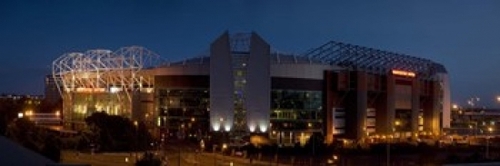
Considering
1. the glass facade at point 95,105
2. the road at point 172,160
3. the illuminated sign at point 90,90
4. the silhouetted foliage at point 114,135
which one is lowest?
the road at point 172,160

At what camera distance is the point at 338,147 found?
70.4 metres

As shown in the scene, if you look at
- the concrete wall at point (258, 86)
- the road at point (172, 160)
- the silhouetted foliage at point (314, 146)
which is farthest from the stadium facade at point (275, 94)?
the road at point (172, 160)

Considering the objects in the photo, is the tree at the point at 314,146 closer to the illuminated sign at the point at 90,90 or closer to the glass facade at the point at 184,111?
the glass facade at the point at 184,111

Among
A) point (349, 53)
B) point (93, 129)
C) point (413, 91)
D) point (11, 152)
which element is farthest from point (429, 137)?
point (11, 152)

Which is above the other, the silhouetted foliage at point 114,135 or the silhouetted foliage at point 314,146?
the silhouetted foliage at point 114,135

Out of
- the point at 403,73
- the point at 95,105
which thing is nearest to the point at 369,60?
the point at 403,73

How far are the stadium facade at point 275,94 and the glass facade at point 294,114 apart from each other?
0.12m

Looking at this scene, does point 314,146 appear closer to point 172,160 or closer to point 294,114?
point 294,114

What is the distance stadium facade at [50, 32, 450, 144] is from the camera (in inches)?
3071

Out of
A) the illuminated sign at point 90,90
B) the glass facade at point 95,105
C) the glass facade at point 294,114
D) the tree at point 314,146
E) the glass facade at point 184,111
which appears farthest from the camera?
the illuminated sign at point 90,90

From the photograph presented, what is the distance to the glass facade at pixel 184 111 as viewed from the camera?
80963 millimetres

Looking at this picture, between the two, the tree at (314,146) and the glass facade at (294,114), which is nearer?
the tree at (314,146)

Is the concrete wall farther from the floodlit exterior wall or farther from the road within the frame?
the road

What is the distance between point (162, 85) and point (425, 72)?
43596 millimetres
